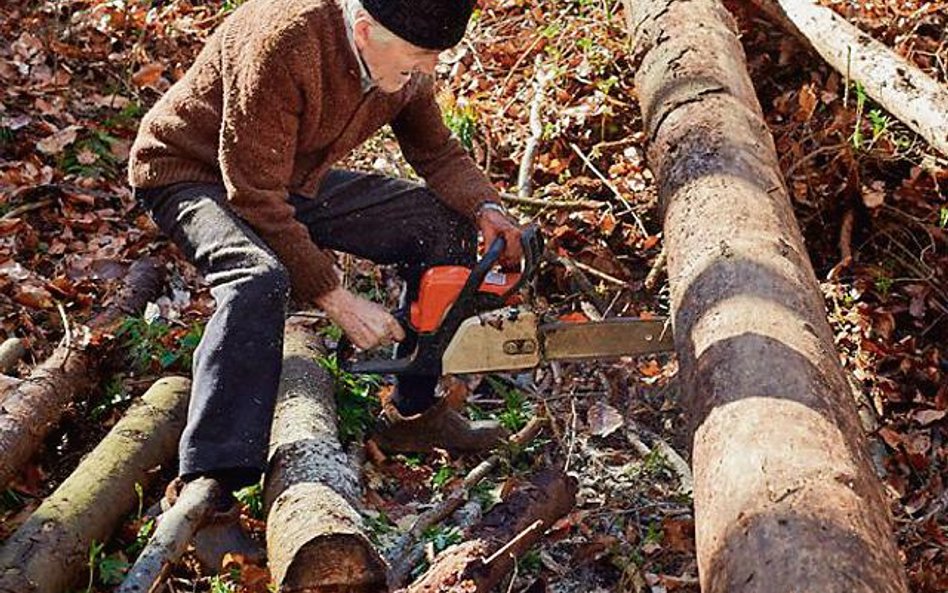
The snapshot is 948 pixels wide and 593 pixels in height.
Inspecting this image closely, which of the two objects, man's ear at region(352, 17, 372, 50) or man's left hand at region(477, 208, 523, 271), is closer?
man's ear at region(352, 17, 372, 50)

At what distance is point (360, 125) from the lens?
13.2ft

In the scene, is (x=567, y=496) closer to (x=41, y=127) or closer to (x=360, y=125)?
(x=360, y=125)

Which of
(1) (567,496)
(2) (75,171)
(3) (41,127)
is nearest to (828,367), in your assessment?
(1) (567,496)

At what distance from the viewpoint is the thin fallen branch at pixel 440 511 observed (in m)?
3.57

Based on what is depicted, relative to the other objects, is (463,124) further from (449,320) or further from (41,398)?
(41,398)

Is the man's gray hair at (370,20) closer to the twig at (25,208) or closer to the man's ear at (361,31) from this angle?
the man's ear at (361,31)

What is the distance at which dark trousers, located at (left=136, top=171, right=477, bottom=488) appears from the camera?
138 inches

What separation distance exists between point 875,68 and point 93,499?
12.5 feet

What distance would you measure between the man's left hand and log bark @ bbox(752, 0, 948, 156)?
193cm

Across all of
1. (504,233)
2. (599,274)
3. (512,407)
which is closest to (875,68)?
(599,274)

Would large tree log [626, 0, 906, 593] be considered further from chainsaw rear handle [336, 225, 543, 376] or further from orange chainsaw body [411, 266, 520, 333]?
orange chainsaw body [411, 266, 520, 333]

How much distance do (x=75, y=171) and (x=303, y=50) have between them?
294 cm

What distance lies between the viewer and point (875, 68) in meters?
5.19

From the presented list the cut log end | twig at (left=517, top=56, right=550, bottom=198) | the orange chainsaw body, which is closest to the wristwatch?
the orange chainsaw body
